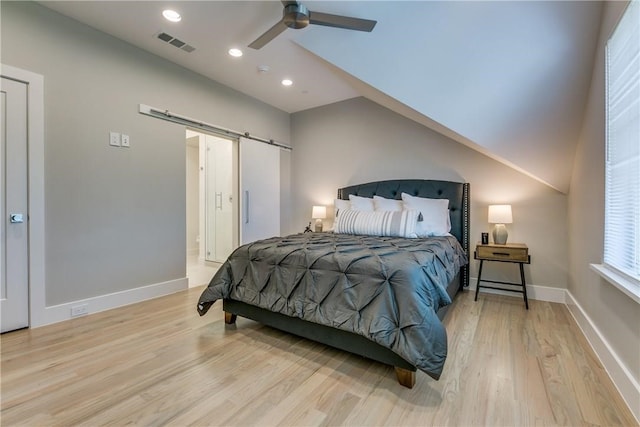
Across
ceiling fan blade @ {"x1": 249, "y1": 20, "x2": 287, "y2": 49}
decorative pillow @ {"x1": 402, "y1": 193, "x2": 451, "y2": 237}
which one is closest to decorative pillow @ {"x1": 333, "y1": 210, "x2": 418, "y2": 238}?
decorative pillow @ {"x1": 402, "y1": 193, "x2": 451, "y2": 237}

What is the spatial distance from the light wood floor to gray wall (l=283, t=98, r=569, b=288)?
3.59 ft

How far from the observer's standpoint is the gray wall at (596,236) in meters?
1.57

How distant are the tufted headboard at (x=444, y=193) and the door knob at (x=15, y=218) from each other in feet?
11.7

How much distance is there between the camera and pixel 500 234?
321 centimetres

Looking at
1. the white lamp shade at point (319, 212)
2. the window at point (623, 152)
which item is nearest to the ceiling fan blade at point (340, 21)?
the window at point (623, 152)

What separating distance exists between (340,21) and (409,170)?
87.5 inches

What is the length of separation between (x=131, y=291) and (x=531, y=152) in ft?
13.9

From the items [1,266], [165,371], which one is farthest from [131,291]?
[165,371]

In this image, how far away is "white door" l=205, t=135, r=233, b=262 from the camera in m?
5.03

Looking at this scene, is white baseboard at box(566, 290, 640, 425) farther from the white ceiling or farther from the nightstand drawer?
the white ceiling

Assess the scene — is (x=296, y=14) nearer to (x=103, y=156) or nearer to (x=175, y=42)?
(x=175, y=42)

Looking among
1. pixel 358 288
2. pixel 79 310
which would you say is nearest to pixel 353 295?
pixel 358 288

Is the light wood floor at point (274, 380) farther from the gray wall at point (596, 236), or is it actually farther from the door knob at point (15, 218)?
the door knob at point (15, 218)

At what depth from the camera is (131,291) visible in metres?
3.04
